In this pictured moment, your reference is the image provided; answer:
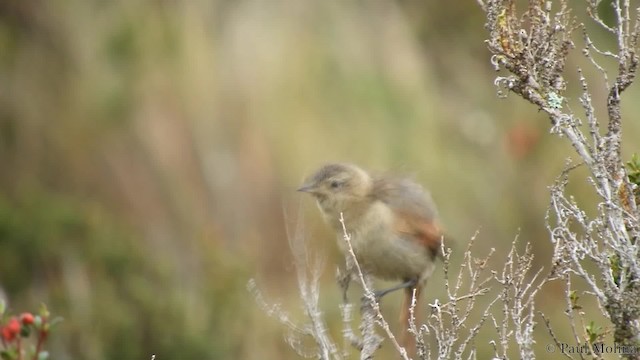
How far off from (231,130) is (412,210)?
5.80m

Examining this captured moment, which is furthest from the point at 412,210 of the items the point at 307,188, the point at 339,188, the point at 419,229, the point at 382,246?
the point at 307,188

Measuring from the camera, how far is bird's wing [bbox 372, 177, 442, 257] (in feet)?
21.0

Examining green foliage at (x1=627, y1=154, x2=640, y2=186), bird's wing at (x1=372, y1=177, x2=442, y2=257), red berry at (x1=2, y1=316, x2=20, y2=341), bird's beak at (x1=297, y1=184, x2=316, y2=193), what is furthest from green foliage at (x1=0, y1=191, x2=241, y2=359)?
green foliage at (x1=627, y1=154, x2=640, y2=186)

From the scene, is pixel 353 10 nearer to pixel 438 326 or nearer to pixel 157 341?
pixel 157 341

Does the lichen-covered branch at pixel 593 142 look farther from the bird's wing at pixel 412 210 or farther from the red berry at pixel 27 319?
the bird's wing at pixel 412 210

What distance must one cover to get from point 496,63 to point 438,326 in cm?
92

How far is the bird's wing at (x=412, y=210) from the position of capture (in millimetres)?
6402

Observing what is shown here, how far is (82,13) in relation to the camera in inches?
484

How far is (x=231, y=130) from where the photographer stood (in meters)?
12.0

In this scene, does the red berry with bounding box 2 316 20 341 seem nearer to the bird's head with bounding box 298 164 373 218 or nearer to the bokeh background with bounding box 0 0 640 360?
the bird's head with bounding box 298 164 373 218

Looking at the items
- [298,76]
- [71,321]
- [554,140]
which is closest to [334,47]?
[298,76]

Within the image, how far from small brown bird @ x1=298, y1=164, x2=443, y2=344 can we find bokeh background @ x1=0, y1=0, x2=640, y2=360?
445cm

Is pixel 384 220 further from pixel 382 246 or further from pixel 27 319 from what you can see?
pixel 27 319

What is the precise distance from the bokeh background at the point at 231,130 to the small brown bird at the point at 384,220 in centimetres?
445
